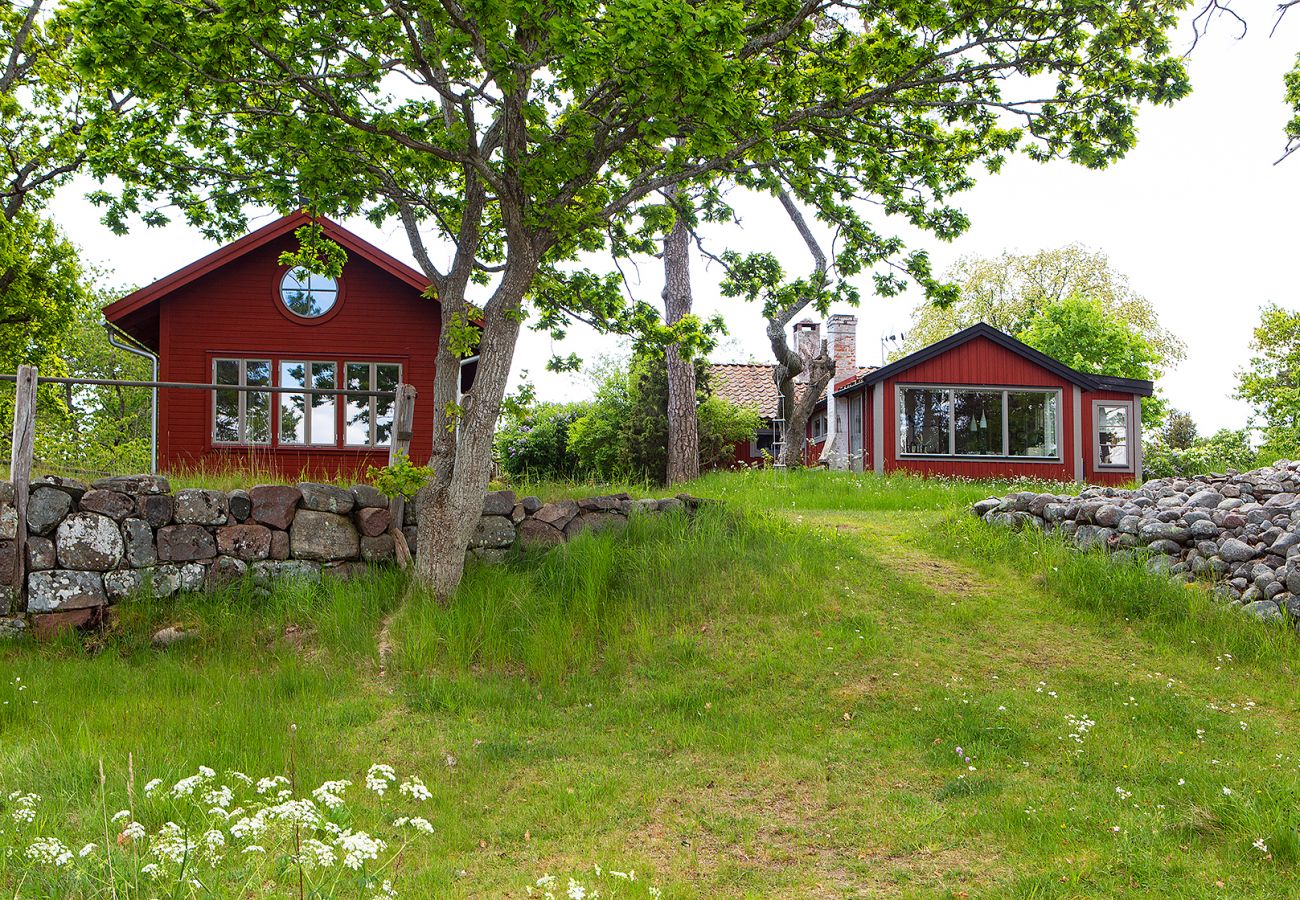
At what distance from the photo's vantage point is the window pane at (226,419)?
17062mm

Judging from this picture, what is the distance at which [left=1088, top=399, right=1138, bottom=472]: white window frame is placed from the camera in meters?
22.9

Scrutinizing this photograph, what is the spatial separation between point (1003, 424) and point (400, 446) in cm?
1682

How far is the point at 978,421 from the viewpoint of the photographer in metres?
23.0

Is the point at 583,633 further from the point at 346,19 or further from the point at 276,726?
the point at 346,19

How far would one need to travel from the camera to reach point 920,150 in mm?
11250

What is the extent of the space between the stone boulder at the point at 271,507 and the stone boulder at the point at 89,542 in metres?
1.30

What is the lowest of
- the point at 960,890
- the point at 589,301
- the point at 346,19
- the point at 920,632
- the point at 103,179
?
the point at 960,890

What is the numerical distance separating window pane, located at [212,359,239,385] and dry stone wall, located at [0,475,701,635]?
7737mm

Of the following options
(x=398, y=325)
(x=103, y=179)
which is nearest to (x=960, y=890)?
(x=103, y=179)

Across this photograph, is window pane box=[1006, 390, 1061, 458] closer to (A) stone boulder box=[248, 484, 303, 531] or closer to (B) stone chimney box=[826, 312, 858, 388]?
(B) stone chimney box=[826, 312, 858, 388]

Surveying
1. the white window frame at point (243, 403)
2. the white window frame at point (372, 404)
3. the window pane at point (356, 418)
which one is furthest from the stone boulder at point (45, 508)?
the window pane at point (356, 418)

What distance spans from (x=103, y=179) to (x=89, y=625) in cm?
491

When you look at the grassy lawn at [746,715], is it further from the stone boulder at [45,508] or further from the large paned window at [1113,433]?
the large paned window at [1113,433]

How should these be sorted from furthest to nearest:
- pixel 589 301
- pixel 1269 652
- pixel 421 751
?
1. pixel 589 301
2. pixel 1269 652
3. pixel 421 751
